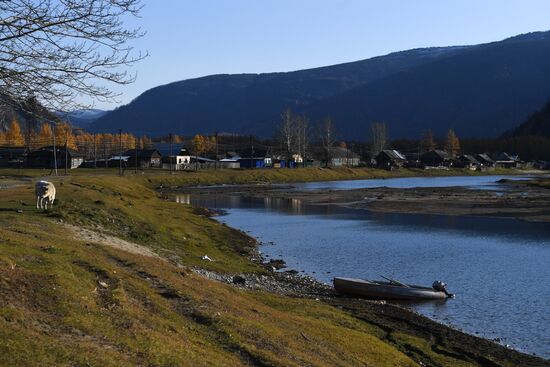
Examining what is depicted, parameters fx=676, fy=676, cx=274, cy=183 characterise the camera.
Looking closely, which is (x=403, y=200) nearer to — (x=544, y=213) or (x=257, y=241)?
(x=544, y=213)

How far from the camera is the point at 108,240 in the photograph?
1228 inches

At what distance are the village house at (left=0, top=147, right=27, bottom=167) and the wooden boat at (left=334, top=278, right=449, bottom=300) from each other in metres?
123

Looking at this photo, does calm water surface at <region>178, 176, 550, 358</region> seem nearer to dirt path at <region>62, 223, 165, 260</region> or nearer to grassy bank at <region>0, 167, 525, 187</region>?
dirt path at <region>62, 223, 165, 260</region>

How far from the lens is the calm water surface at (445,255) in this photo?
27.8 m

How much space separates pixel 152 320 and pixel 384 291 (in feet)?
55.4

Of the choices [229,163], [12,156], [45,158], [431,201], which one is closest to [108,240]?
[431,201]

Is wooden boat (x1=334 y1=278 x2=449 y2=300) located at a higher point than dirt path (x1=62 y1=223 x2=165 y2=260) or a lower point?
lower

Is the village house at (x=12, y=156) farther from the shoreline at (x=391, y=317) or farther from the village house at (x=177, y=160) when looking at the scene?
the shoreline at (x=391, y=317)

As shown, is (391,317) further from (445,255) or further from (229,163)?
(229,163)

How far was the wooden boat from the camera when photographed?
30531mm

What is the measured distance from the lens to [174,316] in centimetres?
1681

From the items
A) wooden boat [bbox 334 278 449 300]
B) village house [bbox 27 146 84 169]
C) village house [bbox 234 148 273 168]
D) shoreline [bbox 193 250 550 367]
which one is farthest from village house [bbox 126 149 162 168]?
wooden boat [bbox 334 278 449 300]

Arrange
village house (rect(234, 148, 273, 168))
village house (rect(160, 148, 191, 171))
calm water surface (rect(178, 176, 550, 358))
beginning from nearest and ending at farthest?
calm water surface (rect(178, 176, 550, 358)) → village house (rect(160, 148, 191, 171)) → village house (rect(234, 148, 273, 168))

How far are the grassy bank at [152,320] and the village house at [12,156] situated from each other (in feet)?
394
